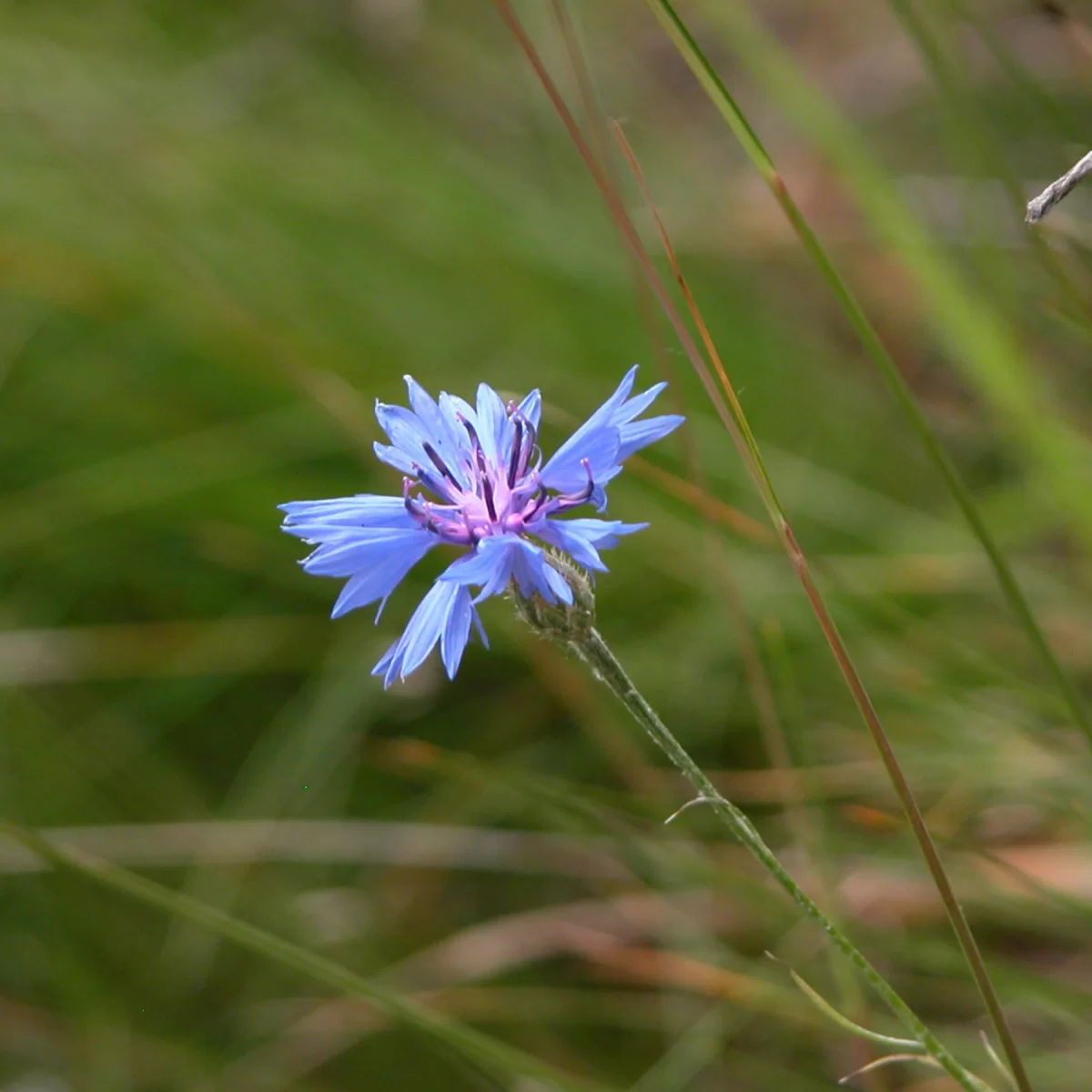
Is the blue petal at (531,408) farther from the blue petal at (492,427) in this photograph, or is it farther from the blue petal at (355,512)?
the blue petal at (355,512)

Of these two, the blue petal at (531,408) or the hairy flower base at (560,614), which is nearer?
the hairy flower base at (560,614)

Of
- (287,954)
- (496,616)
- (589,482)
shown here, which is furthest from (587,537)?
(496,616)

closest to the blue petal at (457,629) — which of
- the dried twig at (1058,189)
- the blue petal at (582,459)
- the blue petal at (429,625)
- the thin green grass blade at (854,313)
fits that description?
the blue petal at (429,625)

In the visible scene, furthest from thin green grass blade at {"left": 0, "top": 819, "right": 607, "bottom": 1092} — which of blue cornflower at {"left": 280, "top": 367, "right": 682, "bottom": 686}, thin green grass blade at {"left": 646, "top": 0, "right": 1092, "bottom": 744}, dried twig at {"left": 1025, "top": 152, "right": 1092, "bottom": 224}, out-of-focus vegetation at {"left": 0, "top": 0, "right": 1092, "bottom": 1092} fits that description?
dried twig at {"left": 1025, "top": 152, "right": 1092, "bottom": 224}

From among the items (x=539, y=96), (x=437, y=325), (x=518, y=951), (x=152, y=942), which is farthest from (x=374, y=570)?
(x=539, y=96)

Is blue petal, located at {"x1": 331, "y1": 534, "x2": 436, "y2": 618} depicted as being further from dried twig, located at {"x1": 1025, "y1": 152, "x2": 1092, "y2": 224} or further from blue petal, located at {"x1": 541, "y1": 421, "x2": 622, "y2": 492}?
dried twig, located at {"x1": 1025, "y1": 152, "x2": 1092, "y2": 224}

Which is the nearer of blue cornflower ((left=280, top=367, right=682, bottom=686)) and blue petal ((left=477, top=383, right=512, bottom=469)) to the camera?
blue cornflower ((left=280, top=367, right=682, bottom=686))
